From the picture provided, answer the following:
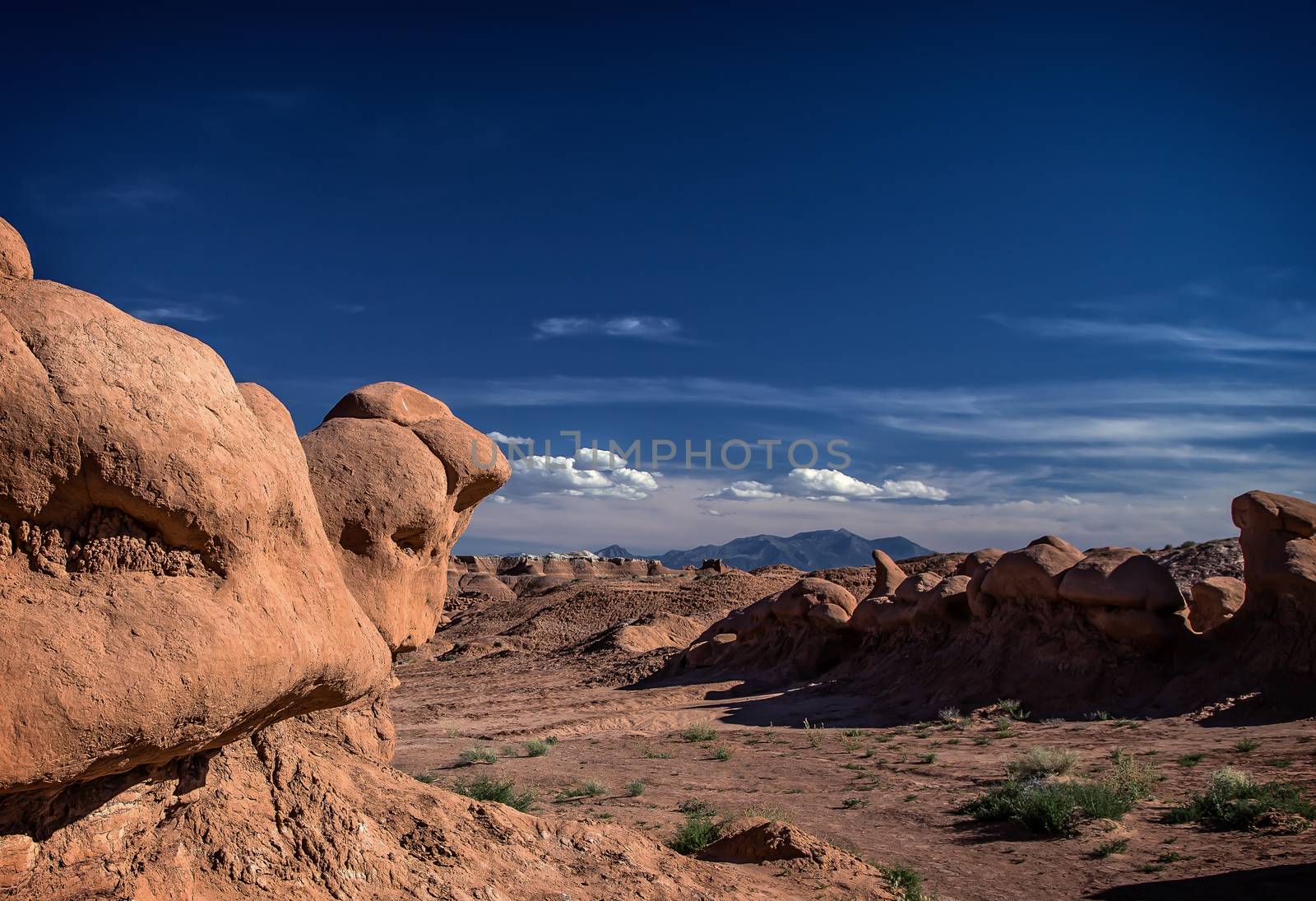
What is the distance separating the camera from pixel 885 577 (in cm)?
2042


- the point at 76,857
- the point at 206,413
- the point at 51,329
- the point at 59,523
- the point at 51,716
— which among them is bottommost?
the point at 76,857

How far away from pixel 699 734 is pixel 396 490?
9.36m

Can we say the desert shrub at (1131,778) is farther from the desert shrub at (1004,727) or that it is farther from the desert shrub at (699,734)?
the desert shrub at (699,734)

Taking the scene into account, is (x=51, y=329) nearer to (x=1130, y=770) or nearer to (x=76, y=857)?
(x=76, y=857)

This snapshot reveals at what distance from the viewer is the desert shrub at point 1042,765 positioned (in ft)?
28.7

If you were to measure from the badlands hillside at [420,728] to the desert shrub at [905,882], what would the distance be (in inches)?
2.8

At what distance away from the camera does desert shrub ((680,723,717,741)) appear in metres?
13.0

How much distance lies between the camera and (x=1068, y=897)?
19.0 feet

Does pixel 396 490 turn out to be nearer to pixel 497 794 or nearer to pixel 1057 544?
pixel 497 794

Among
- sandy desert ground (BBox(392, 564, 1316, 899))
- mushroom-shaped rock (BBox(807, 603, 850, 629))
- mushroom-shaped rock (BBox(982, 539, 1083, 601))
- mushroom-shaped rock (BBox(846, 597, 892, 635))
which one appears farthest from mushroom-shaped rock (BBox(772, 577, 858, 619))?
mushroom-shaped rock (BBox(982, 539, 1083, 601))

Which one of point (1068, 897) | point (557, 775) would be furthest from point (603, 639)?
point (1068, 897)

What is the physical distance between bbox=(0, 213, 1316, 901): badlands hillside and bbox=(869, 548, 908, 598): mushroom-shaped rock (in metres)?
5.14

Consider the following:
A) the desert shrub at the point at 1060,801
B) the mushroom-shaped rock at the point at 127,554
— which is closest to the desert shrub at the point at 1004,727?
the desert shrub at the point at 1060,801

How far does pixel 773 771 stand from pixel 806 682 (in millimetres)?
7750
